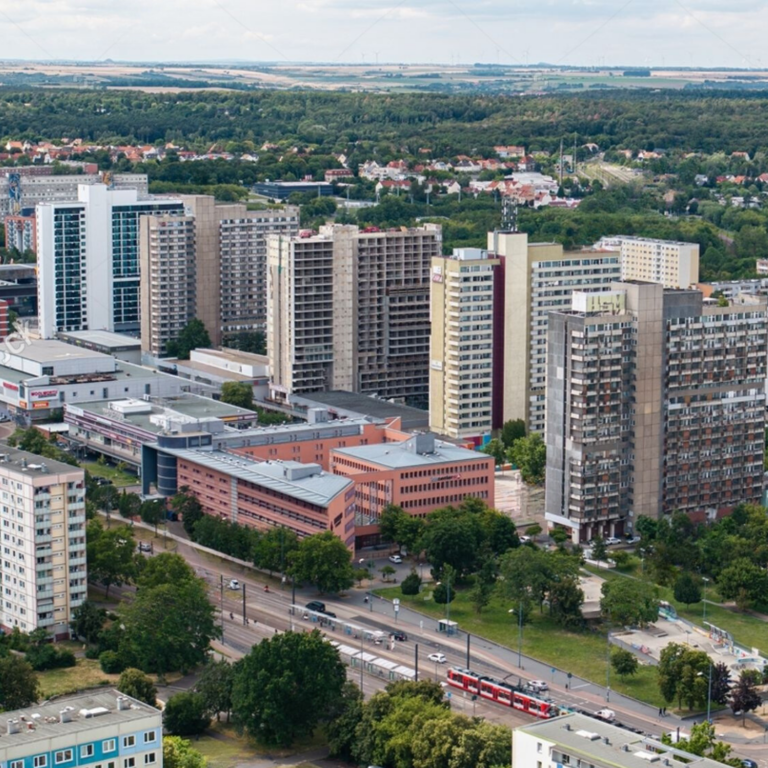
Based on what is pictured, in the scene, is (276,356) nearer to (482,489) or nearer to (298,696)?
(482,489)

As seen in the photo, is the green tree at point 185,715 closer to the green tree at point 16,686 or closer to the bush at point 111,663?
the green tree at point 16,686

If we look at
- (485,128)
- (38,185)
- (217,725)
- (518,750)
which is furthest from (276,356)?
(485,128)

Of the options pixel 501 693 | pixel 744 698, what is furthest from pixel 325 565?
pixel 744 698

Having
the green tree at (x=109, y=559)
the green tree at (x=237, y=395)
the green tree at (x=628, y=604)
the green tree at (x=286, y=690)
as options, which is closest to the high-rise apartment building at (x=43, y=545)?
the green tree at (x=109, y=559)

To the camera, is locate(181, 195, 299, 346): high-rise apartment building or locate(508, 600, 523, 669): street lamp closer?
locate(508, 600, 523, 669): street lamp

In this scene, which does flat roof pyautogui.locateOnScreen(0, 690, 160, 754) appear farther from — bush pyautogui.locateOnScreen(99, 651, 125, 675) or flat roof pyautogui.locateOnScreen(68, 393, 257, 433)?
flat roof pyautogui.locateOnScreen(68, 393, 257, 433)

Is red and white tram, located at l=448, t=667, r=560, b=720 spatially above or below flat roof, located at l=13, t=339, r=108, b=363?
below

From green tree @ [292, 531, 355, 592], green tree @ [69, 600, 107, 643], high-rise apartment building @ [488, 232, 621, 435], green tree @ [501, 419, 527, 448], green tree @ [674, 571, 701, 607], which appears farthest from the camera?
high-rise apartment building @ [488, 232, 621, 435]

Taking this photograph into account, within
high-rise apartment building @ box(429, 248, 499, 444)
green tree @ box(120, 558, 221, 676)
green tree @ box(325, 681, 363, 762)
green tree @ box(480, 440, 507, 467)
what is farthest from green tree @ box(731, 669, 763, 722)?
high-rise apartment building @ box(429, 248, 499, 444)
